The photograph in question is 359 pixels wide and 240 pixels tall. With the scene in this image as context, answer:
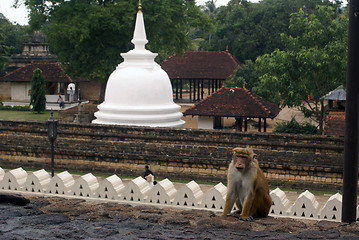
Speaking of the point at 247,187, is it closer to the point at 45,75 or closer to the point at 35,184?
the point at 35,184

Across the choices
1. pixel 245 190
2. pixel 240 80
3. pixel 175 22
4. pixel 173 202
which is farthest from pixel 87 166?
pixel 175 22

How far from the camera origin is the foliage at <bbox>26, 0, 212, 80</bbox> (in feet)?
102

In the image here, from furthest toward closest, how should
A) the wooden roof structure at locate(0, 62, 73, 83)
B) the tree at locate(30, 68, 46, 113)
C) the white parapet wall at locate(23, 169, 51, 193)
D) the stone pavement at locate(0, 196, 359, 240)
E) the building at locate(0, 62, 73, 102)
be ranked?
the building at locate(0, 62, 73, 102)
the wooden roof structure at locate(0, 62, 73, 83)
the tree at locate(30, 68, 46, 113)
the white parapet wall at locate(23, 169, 51, 193)
the stone pavement at locate(0, 196, 359, 240)

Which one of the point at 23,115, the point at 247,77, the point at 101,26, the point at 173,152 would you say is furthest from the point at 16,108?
the point at 173,152

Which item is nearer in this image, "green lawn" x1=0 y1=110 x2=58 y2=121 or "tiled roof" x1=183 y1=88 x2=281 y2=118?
"tiled roof" x1=183 y1=88 x2=281 y2=118

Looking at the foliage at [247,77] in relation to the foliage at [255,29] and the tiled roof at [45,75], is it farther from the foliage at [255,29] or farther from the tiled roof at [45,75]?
the tiled roof at [45,75]

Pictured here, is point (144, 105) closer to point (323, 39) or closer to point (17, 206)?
point (323, 39)

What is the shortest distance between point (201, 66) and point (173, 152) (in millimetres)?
25942

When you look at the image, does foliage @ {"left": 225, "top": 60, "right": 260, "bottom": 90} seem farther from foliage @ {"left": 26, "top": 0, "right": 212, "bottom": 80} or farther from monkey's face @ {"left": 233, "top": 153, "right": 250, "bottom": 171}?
monkey's face @ {"left": 233, "top": 153, "right": 250, "bottom": 171}

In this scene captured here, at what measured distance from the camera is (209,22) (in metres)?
35.6

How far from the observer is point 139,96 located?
19.9 meters

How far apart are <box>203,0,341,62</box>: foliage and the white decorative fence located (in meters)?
37.2

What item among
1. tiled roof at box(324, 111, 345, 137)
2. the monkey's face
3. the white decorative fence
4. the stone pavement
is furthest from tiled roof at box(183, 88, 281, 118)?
the stone pavement

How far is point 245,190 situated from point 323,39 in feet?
54.4
